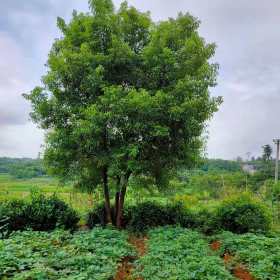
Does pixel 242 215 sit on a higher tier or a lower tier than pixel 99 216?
higher

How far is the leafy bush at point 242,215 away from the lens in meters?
8.95

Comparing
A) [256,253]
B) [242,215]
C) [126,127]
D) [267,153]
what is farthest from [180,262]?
[267,153]

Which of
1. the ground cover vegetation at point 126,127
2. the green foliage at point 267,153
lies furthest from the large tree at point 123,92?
the green foliage at point 267,153

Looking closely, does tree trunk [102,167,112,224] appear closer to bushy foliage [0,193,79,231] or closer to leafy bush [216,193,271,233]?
bushy foliage [0,193,79,231]

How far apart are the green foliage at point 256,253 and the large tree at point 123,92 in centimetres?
272

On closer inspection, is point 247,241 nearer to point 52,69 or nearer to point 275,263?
point 275,263

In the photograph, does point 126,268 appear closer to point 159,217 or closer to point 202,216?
point 159,217

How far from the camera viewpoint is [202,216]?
33.3 ft

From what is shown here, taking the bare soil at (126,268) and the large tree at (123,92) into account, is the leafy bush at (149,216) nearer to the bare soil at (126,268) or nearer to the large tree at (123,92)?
the large tree at (123,92)

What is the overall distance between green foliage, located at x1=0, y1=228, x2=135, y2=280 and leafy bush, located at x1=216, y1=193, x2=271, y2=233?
4126mm

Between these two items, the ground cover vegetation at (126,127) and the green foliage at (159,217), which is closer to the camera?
the ground cover vegetation at (126,127)

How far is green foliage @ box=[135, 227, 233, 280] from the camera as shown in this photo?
456 cm

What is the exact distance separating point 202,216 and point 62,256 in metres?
6.24

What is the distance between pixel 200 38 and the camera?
8.99 metres
